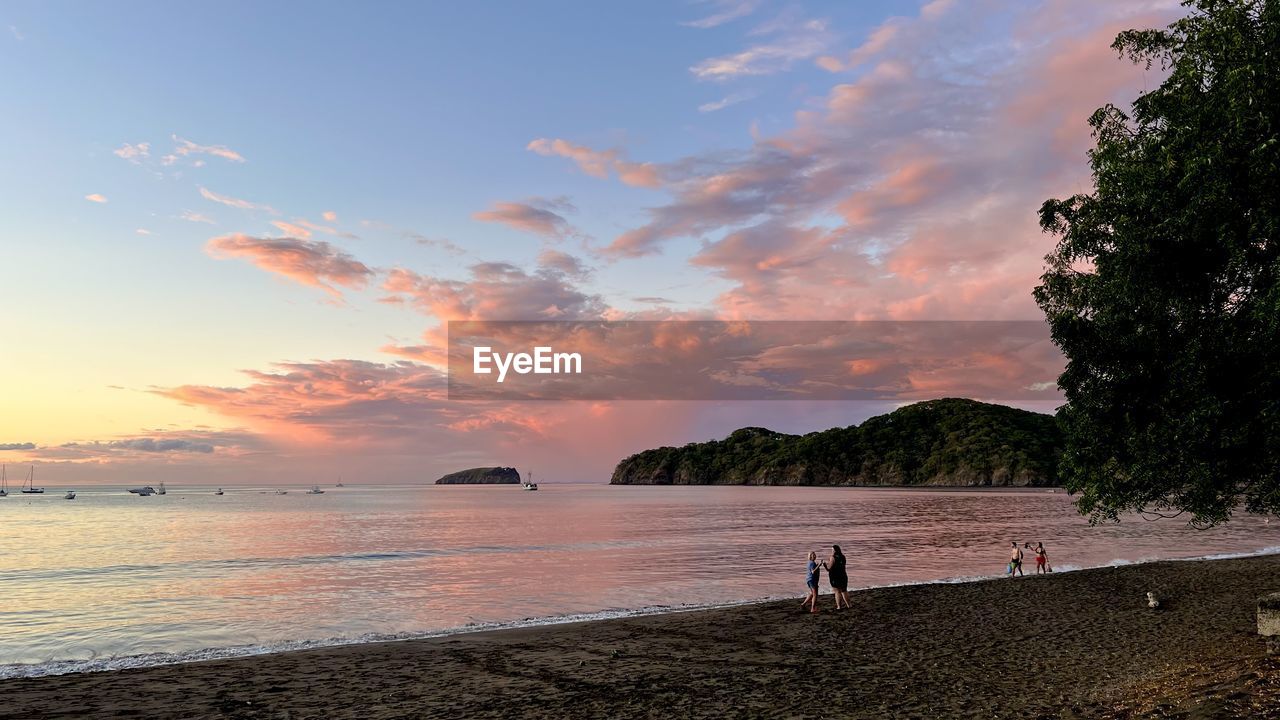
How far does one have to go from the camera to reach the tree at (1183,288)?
15648mm

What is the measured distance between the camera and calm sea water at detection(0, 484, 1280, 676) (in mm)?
26141

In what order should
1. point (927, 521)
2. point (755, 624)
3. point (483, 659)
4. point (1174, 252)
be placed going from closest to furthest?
1. point (1174, 252)
2. point (483, 659)
3. point (755, 624)
4. point (927, 521)

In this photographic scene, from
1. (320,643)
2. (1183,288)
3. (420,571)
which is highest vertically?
(1183,288)

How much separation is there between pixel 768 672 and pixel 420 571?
31.9 metres

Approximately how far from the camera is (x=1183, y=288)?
18.2 meters

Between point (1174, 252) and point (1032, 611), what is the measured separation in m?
12.8

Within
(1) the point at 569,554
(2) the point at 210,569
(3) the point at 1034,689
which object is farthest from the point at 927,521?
(3) the point at 1034,689

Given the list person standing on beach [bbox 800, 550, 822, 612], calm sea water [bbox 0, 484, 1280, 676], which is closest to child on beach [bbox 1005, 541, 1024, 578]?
→ calm sea water [bbox 0, 484, 1280, 676]

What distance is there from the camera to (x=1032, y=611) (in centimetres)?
2486

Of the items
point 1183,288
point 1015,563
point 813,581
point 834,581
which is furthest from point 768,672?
point 1015,563

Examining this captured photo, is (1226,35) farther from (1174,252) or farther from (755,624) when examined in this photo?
(755,624)

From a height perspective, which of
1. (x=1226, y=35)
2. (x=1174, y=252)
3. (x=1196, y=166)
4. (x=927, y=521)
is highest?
(x=1226, y=35)

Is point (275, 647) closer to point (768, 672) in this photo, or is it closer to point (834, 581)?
point (768, 672)

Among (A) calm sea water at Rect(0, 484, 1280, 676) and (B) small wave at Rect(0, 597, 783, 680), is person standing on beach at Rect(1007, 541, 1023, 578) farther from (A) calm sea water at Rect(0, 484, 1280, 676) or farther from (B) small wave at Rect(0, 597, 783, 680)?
(B) small wave at Rect(0, 597, 783, 680)
